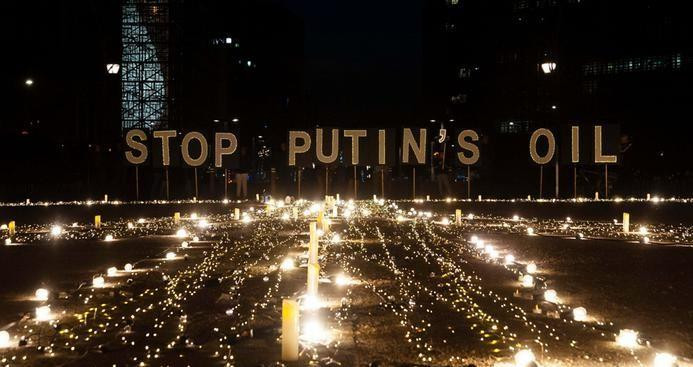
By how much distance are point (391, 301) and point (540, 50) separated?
308 ft

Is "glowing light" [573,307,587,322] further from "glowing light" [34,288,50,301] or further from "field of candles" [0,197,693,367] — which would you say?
"glowing light" [34,288,50,301]

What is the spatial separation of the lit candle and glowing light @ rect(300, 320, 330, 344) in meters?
0.89

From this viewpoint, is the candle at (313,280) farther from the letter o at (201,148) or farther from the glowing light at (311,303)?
the letter o at (201,148)

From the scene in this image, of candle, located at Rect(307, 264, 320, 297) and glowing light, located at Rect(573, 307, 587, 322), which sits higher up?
candle, located at Rect(307, 264, 320, 297)

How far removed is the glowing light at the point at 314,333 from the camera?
9.44 m

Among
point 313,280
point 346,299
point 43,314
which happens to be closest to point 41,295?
point 43,314

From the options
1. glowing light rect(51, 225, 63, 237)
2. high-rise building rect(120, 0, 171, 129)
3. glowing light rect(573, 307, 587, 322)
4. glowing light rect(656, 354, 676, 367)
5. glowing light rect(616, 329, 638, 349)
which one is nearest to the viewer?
glowing light rect(656, 354, 676, 367)

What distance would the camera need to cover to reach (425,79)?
145500 mm

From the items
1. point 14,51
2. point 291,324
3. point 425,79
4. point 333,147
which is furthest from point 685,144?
point 425,79

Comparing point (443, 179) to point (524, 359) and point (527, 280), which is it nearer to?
point (527, 280)

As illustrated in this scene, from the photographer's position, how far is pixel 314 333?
983 cm

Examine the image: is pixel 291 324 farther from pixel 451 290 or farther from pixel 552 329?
pixel 451 290

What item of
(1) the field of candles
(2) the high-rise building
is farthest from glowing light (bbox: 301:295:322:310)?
(2) the high-rise building

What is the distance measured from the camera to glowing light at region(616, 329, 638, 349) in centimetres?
929
